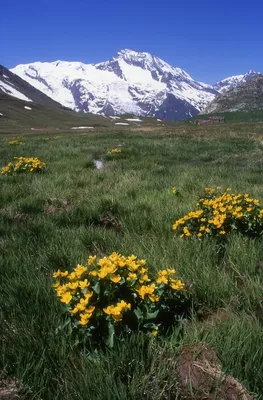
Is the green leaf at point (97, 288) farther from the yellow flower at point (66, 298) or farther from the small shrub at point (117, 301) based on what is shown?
the yellow flower at point (66, 298)

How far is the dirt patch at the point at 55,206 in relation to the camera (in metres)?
6.58

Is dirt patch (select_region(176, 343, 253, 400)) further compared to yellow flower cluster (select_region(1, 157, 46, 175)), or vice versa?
yellow flower cluster (select_region(1, 157, 46, 175))

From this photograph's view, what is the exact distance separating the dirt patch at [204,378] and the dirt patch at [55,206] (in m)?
4.55

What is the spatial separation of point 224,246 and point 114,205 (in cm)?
279

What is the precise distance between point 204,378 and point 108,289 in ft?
3.12

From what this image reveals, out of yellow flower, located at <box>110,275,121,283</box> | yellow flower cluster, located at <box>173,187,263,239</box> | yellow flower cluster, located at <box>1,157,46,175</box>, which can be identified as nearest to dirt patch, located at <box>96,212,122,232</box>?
yellow flower cluster, located at <box>173,187,263,239</box>

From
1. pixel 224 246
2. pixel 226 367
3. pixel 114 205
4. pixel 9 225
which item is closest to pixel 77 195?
pixel 114 205

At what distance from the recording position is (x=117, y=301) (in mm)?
2676

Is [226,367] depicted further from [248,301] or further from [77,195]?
[77,195]

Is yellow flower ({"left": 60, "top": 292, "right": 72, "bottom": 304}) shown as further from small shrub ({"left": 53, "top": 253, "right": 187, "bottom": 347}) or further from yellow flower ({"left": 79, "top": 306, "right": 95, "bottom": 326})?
yellow flower ({"left": 79, "top": 306, "right": 95, "bottom": 326})

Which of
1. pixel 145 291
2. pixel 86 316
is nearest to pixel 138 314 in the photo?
pixel 145 291

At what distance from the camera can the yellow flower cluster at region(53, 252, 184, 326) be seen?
2.44m

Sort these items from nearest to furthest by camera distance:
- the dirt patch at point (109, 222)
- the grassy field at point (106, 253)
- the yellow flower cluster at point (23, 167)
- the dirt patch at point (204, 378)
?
the dirt patch at point (204, 378), the grassy field at point (106, 253), the dirt patch at point (109, 222), the yellow flower cluster at point (23, 167)

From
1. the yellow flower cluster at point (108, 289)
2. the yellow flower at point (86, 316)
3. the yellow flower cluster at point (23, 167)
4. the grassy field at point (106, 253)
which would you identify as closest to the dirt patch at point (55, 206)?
the grassy field at point (106, 253)
